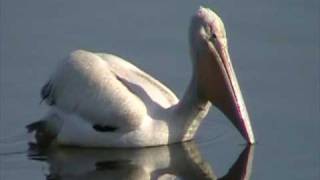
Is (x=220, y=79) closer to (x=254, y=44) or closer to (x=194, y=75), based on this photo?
(x=194, y=75)

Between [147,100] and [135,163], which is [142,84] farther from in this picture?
[135,163]

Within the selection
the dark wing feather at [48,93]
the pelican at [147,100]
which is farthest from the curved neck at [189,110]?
the dark wing feather at [48,93]

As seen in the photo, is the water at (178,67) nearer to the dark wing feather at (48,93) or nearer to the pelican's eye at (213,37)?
the dark wing feather at (48,93)

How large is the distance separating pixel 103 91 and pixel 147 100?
0.32m

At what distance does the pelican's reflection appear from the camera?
10.1m

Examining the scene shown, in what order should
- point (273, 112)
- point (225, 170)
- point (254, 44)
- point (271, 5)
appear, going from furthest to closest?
point (271, 5) → point (254, 44) → point (273, 112) → point (225, 170)

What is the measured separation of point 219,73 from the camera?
10.4 m

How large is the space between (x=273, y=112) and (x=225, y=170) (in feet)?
3.38

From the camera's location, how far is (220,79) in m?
10.4

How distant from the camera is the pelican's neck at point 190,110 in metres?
10.5

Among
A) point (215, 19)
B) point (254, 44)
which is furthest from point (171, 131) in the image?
point (254, 44)

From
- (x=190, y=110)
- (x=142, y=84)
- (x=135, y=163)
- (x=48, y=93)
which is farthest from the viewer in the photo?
(x=48, y=93)

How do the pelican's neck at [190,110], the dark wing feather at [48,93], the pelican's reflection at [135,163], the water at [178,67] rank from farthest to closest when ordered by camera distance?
the dark wing feather at [48,93] < the pelican's neck at [190,110] < the water at [178,67] < the pelican's reflection at [135,163]

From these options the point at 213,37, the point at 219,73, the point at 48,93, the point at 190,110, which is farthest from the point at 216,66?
the point at 48,93
